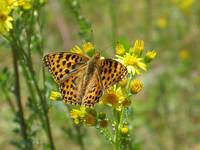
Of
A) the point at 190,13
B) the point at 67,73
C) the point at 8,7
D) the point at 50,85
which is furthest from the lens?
the point at 190,13

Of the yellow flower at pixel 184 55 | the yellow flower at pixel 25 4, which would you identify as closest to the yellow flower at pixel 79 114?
the yellow flower at pixel 25 4

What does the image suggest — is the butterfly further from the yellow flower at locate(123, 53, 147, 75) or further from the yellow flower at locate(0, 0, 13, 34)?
the yellow flower at locate(0, 0, 13, 34)

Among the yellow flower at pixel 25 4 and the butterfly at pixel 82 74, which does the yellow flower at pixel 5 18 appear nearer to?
the yellow flower at pixel 25 4

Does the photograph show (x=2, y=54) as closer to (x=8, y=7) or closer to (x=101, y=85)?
(x=8, y=7)

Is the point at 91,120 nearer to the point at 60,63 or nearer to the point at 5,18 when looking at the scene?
the point at 60,63

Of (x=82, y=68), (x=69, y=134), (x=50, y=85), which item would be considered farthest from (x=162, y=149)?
(x=82, y=68)
